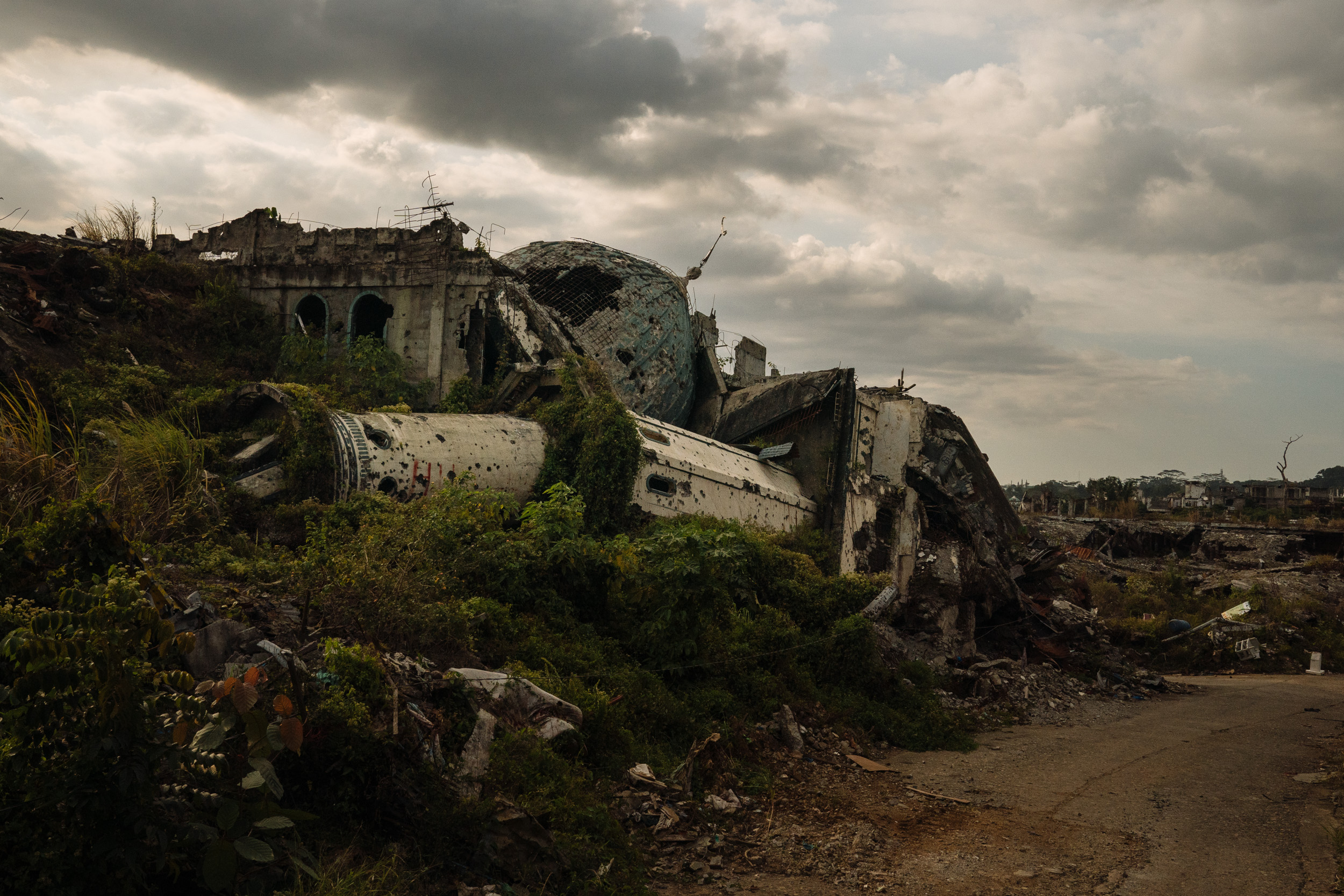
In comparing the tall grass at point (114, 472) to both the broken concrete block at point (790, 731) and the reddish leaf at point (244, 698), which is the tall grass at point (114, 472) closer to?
the reddish leaf at point (244, 698)

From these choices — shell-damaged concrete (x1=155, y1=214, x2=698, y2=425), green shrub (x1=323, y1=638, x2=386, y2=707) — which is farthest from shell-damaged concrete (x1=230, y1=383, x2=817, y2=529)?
green shrub (x1=323, y1=638, x2=386, y2=707)

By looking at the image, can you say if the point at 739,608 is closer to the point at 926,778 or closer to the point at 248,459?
the point at 926,778

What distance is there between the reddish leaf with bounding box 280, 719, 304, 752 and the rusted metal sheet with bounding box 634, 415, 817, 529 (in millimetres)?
8276

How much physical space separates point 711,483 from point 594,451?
7.29 feet

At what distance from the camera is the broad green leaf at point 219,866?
3.72 m

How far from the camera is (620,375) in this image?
16.6 meters

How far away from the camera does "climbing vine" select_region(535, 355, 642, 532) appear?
12008 mm

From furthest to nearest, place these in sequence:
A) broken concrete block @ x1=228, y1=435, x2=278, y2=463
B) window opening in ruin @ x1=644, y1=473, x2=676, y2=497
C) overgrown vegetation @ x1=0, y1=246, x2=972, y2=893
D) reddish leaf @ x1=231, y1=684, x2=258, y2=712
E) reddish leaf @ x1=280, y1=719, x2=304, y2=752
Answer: window opening in ruin @ x1=644, y1=473, x2=676, y2=497
broken concrete block @ x1=228, y1=435, x2=278, y2=463
reddish leaf @ x1=280, y1=719, x2=304, y2=752
reddish leaf @ x1=231, y1=684, x2=258, y2=712
overgrown vegetation @ x1=0, y1=246, x2=972, y2=893

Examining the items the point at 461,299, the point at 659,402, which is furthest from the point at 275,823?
the point at 659,402

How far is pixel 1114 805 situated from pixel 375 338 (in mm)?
13362

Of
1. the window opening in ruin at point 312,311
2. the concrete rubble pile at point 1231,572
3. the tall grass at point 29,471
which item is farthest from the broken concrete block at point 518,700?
the concrete rubble pile at point 1231,572

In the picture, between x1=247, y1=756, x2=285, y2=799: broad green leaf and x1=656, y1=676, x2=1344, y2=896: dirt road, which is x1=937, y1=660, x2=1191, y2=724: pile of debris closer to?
x1=656, y1=676, x2=1344, y2=896: dirt road

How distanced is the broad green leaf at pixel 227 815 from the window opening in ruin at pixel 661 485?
8901 millimetres

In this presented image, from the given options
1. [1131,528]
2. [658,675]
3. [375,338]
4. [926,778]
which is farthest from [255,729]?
[1131,528]
